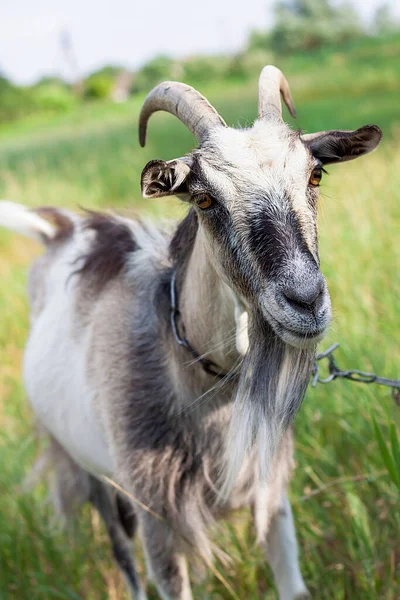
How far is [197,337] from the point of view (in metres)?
2.34

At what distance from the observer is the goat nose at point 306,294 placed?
1698 mm

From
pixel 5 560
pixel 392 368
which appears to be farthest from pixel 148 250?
pixel 5 560

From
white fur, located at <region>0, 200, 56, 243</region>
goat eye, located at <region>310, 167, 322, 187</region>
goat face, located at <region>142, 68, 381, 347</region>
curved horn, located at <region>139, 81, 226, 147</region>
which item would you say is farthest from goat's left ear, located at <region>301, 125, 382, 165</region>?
white fur, located at <region>0, 200, 56, 243</region>

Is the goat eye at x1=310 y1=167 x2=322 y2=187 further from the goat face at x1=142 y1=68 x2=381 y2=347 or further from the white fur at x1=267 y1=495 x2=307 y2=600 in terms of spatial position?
the white fur at x1=267 y1=495 x2=307 y2=600

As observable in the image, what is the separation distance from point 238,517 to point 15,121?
3549 centimetres

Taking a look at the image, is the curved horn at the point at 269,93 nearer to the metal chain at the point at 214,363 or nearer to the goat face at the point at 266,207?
the goat face at the point at 266,207

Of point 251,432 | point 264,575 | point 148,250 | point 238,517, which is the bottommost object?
point 264,575

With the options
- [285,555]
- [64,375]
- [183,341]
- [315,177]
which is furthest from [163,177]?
[285,555]

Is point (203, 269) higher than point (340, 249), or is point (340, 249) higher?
point (203, 269)

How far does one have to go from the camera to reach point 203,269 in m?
2.22

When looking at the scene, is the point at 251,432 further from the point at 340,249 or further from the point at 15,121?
the point at 15,121

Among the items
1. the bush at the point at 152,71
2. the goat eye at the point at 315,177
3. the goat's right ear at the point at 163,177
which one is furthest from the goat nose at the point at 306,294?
the bush at the point at 152,71

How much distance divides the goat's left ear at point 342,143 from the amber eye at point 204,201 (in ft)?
1.19

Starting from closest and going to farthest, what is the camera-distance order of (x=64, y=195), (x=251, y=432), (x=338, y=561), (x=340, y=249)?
(x=251, y=432) → (x=338, y=561) → (x=340, y=249) → (x=64, y=195)
